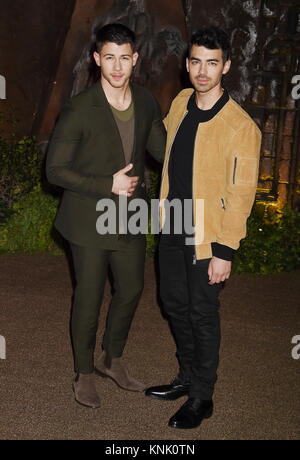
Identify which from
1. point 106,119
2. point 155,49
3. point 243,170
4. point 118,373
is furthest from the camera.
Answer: point 155,49

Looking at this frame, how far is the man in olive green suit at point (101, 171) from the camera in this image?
3434 millimetres

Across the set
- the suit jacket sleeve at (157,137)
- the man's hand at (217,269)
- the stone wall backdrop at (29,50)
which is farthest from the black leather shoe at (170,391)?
the stone wall backdrop at (29,50)

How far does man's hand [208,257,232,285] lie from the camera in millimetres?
3381

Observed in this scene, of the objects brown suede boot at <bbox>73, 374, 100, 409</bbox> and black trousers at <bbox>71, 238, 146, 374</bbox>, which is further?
brown suede boot at <bbox>73, 374, 100, 409</bbox>

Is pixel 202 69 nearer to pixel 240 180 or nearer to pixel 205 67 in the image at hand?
pixel 205 67

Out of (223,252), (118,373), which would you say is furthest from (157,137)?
→ (118,373)

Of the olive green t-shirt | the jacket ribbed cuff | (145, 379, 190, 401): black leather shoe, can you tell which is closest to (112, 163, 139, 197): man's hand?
the olive green t-shirt

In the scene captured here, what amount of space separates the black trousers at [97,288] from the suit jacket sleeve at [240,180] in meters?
0.60

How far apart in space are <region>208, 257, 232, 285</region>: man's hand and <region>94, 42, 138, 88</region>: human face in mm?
1009

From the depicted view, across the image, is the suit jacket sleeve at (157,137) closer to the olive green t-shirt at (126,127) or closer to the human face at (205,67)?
the olive green t-shirt at (126,127)

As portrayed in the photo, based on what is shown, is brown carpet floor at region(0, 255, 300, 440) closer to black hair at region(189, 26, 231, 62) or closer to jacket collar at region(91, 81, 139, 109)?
jacket collar at region(91, 81, 139, 109)

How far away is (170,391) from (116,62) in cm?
187

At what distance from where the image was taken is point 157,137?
376 centimetres

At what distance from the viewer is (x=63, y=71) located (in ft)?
24.3
